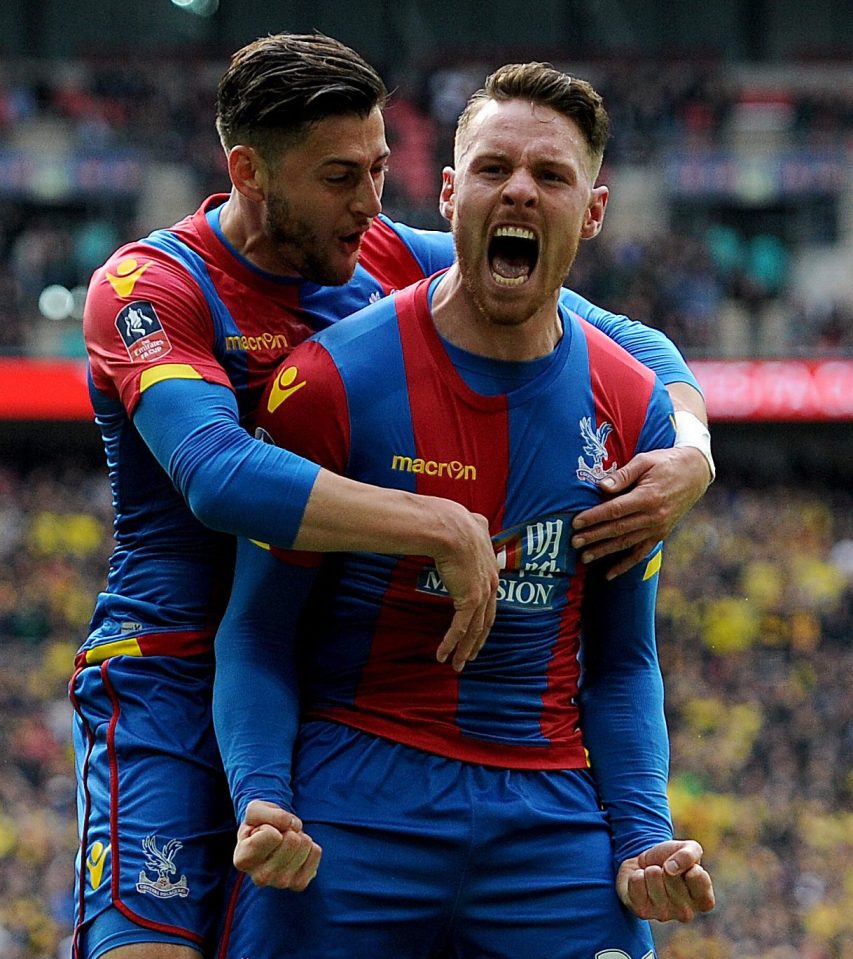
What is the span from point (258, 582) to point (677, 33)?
2158cm

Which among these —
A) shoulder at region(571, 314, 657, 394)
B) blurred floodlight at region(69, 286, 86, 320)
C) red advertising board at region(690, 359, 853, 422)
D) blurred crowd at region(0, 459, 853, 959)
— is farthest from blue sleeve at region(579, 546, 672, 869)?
blurred floodlight at region(69, 286, 86, 320)

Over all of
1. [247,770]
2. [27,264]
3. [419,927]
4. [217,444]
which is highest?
[27,264]

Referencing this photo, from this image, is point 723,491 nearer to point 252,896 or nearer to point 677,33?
point 677,33

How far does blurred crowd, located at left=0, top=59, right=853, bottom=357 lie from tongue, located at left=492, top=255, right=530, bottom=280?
1601 centimetres

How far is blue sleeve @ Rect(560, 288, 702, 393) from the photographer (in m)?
3.65

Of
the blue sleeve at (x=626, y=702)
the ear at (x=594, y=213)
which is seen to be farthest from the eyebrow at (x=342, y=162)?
the blue sleeve at (x=626, y=702)

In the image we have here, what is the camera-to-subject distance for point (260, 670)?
3.05 meters

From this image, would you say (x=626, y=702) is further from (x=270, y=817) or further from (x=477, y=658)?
(x=270, y=817)

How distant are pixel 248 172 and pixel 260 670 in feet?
3.44

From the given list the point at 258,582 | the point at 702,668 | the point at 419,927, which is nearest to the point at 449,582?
the point at 258,582

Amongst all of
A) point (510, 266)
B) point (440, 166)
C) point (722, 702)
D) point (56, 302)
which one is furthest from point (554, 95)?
point (440, 166)

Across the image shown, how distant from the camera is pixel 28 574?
16328 millimetres

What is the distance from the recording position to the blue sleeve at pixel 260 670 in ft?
9.87

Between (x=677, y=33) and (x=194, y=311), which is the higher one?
(x=677, y=33)
